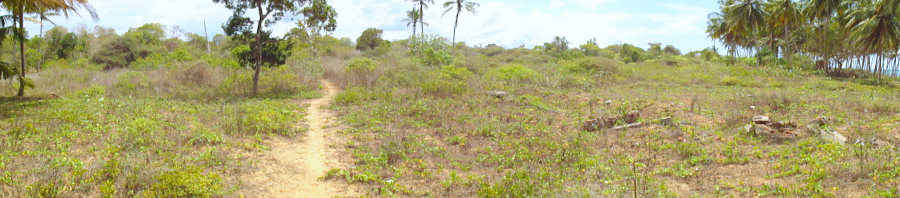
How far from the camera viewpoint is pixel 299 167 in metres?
6.63

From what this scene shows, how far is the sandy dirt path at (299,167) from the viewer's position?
18.4 feet

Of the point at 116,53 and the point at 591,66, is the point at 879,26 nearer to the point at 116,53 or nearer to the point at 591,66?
the point at 591,66

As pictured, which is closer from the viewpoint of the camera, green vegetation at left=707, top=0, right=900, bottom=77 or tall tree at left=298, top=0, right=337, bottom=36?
tall tree at left=298, top=0, right=337, bottom=36

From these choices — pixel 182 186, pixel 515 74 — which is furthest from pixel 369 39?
pixel 182 186

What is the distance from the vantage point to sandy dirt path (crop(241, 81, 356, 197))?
18.4 feet

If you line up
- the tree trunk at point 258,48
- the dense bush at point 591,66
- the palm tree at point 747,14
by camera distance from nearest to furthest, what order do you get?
1. the tree trunk at point 258,48
2. the dense bush at point 591,66
3. the palm tree at point 747,14

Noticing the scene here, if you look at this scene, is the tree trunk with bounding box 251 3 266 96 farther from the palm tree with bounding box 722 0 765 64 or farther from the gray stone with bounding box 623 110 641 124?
the palm tree with bounding box 722 0 765 64

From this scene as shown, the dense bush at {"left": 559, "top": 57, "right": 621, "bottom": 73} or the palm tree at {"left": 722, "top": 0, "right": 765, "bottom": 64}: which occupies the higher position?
the palm tree at {"left": 722, "top": 0, "right": 765, "bottom": 64}

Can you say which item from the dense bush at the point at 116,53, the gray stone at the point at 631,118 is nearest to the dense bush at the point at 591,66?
the gray stone at the point at 631,118

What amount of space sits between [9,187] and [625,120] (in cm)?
941

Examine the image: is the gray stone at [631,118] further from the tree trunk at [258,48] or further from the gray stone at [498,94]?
the tree trunk at [258,48]

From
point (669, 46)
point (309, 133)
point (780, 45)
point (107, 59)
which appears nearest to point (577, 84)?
point (309, 133)

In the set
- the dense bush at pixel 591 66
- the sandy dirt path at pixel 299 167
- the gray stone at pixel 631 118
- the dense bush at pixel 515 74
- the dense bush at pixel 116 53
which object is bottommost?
the sandy dirt path at pixel 299 167

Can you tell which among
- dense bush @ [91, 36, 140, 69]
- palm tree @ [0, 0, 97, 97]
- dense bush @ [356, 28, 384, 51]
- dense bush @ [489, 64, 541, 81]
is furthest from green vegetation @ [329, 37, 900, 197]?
dense bush @ [356, 28, 384, 51]
